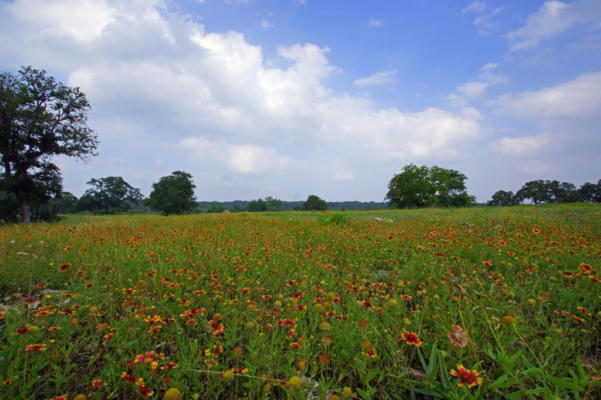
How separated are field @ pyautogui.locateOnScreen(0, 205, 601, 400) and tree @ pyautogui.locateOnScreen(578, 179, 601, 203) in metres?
90.3

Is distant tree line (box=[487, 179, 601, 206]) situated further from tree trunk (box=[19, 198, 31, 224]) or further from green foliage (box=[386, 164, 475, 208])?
Answer: tree trunk (box=[19, 198, 31, 224])

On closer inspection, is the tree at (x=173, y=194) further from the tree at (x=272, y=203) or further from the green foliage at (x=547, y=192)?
the green foliage at (x=547, y=192)

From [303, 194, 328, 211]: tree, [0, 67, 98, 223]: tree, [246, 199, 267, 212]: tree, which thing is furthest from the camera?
[246, 199, 267, 212]: tree

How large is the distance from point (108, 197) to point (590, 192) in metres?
127

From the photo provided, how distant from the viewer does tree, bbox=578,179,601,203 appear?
63.7 meters

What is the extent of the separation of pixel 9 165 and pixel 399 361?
89.5 feet

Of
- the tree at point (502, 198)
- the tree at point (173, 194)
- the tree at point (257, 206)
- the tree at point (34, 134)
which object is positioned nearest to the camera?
the tree at point (34, 134)

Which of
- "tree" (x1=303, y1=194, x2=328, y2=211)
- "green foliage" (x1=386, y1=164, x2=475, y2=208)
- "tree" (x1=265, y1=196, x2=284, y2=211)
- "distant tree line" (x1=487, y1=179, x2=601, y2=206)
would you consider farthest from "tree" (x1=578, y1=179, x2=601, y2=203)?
"tree" (x1=265, y1=196, x2=284, y2=211)

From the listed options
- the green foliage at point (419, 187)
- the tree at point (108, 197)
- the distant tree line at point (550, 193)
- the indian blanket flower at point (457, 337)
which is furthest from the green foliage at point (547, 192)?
the tree at point (108, 197)

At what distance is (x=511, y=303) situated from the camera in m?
2.27

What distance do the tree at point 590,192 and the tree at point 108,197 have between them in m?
122

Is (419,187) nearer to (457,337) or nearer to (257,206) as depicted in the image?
(457,337)

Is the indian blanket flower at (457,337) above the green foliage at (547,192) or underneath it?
underneath

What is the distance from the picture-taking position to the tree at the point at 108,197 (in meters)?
70.1
